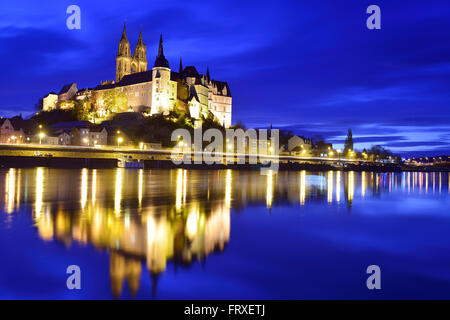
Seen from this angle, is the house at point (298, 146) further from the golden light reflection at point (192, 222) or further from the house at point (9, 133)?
the golden light reflection at point (192, 222)

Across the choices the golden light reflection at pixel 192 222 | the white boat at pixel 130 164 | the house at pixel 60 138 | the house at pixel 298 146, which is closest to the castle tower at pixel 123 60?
the house at pixel 60 138

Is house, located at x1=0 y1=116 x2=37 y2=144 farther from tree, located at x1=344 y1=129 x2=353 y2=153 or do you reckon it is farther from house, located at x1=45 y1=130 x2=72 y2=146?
tree, located at x1=344 y1=129 x2=353 y2=153

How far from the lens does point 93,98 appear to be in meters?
101

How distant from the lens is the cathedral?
9000 centimetres

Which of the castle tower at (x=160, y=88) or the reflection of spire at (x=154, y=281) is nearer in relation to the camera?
the reflection of spire at (x=154, y=281)

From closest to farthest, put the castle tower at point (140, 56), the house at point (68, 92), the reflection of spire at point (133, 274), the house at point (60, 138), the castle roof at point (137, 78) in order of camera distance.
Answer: the reflection of spire at point (133, 274), the house at point (60, 138), the castle roof at point (137, 78), the house at point (68, 92), the castle tower at point (140, 56)

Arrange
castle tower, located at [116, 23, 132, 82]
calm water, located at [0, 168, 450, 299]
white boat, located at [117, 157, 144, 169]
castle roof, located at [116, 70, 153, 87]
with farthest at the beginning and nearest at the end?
castle tower, located at [116, 23, 132, 82] < castle roof, located at [116, 70, 153, 87] < white boat, located at [117, 157, 144, 169] < calm water, located at [0, 168, 450, 299]

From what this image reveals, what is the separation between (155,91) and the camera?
294 feet

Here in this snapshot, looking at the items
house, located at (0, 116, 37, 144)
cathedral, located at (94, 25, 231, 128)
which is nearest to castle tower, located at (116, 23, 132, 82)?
cathedral, located at (94, 25, 231, 128)

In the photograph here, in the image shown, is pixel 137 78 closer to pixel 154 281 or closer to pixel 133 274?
pixel 133 274

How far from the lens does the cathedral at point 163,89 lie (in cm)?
9000
